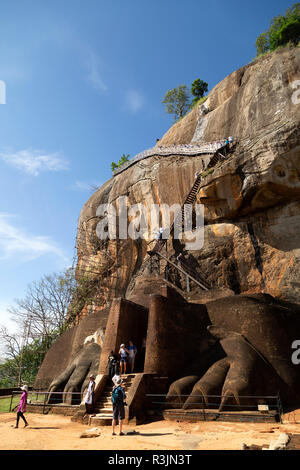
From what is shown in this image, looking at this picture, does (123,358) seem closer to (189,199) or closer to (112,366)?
(112,366)

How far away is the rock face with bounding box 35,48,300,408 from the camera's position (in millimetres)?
16781

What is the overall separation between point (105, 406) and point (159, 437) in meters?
3.49

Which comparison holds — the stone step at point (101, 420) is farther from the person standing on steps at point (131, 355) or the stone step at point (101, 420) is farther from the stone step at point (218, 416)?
the person standing on steps at point (131, 355)

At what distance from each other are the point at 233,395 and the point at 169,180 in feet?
61.6

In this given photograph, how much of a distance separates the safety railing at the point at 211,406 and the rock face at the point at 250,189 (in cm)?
266

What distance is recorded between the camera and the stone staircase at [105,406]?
29.1ft

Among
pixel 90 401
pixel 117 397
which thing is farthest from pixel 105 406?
pixel 117 397

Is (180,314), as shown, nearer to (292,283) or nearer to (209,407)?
(209,407)

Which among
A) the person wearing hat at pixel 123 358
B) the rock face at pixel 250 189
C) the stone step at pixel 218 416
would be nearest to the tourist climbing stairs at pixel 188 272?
the rock face at pixel 250 189

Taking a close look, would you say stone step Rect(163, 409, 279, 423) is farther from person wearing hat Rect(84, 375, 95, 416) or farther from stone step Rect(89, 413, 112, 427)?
person wearing hat Rect(84, 375, 95, 416)

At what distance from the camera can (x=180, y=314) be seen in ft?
39.8

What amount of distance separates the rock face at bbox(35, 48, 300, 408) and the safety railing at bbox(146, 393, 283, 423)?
2660mm

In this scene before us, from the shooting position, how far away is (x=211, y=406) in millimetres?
9195
